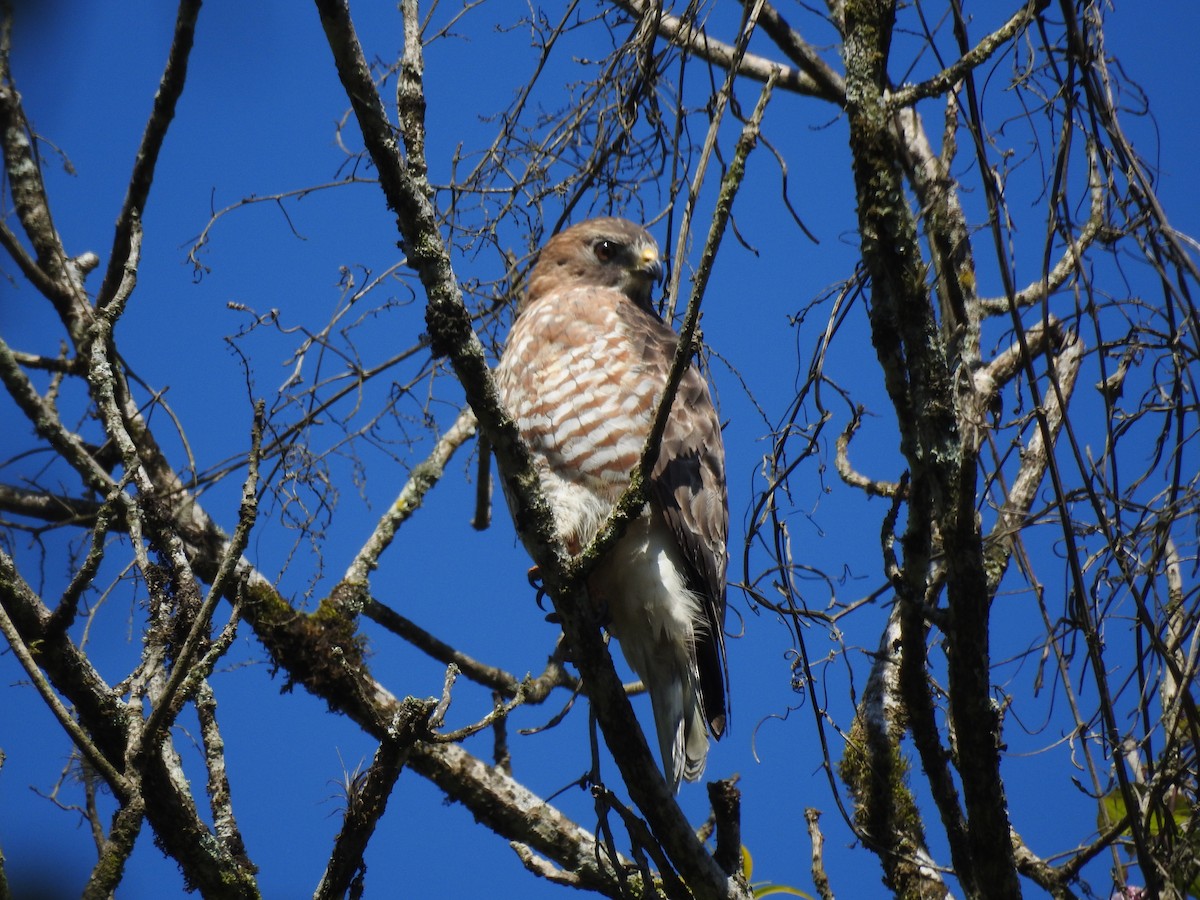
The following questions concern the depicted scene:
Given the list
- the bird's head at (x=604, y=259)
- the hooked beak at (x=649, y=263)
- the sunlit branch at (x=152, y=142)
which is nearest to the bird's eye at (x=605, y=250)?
the bird's head at (x=604, y=259)

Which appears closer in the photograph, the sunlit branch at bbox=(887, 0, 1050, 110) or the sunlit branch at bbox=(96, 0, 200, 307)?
the sunlit branch at bbox=(887, 0, 1050, 110)

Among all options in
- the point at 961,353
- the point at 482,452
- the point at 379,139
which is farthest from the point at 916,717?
the point at 482,452

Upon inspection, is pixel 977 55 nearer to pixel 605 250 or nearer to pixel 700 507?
pixel 700 507

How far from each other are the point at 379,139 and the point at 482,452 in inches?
118

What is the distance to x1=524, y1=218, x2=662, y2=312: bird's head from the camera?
4.82 metres

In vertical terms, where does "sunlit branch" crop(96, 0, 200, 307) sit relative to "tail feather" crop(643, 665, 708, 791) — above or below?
above

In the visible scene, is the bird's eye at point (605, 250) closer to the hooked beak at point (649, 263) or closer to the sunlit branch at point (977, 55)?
the hooked beak at point (649, 263)

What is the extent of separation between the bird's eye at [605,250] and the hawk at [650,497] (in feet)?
2.13

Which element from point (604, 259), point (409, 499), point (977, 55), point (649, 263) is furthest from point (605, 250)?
point (977, 55)

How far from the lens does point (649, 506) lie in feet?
12.8

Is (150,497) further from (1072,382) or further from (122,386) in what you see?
(1072,382)

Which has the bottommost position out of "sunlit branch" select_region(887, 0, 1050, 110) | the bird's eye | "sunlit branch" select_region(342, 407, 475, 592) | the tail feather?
Result: the tail feather

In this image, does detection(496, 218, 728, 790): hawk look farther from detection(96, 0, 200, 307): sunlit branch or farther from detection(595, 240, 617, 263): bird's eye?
detection(96, 0, 200, 307): sunlit branch

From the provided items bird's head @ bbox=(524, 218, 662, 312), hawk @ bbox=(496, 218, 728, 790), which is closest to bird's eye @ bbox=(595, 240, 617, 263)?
bird's head @ bbox=(524, 218, 662, 312)
